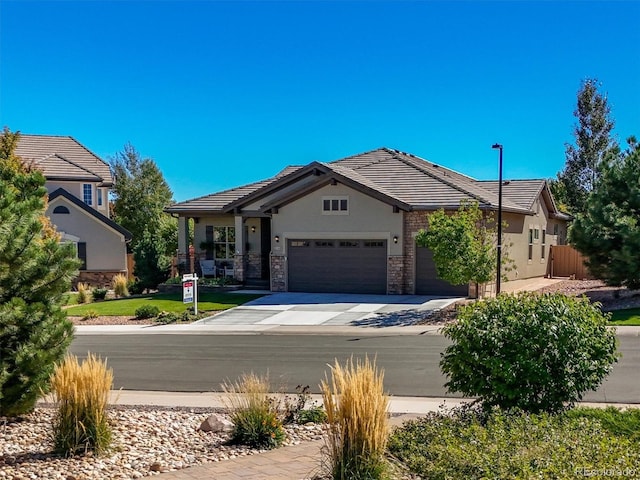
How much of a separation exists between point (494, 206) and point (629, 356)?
35.4 ft

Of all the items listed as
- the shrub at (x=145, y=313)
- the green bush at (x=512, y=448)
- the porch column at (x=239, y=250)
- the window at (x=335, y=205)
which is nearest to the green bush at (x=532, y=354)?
the green bush at (x=512, y=448)

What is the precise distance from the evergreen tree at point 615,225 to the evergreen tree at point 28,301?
1883 cm

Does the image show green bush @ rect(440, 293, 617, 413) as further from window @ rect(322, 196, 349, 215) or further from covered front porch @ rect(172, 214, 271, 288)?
covered front porch @ rect(172, 214, 271, 288)

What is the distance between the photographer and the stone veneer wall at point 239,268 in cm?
2894

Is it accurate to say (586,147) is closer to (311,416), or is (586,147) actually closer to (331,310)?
(331,310)

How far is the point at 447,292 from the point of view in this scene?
25047mm

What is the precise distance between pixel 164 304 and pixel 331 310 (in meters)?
7.18

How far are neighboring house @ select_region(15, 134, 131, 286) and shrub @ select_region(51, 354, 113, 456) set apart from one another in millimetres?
25971

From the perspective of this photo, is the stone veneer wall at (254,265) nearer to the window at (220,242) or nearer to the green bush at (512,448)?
the window at (220,242)

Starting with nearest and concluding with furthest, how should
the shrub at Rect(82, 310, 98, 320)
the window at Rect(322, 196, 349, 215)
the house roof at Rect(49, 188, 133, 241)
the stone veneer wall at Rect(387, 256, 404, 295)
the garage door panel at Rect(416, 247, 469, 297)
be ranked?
the shrub at Rect(82, 310, 98, 320) < the garage door panel at Rect(416, 247, 469, 297) < the stone veneer wall at Rect(387, 256, 404, 295) < the window at Rect(322, 196, 349, 215) < the house roof at Rect(49, 188, 133, 241)

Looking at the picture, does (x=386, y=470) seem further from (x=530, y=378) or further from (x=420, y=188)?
(x=420, y=188)

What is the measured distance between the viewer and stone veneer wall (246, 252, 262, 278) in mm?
29250

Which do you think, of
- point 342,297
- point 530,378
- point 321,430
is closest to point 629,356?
point 530,378

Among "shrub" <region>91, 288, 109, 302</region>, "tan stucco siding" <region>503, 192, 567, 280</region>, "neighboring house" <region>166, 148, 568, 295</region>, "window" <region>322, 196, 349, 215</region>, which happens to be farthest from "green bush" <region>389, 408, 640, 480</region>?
"shrub" <region>91, 288, 109, 302</region>
